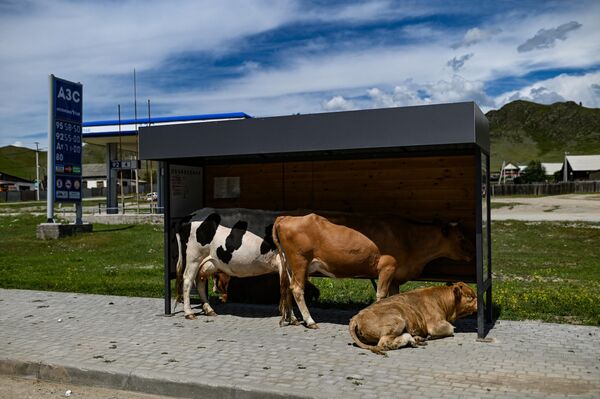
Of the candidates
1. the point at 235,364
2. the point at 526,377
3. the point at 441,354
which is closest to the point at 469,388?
the point at 526,377

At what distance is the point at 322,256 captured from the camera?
9164mm

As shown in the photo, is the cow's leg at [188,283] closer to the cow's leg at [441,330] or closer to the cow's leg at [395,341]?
the cow's leg at [395,341]

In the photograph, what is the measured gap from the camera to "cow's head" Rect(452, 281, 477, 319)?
8.59 m

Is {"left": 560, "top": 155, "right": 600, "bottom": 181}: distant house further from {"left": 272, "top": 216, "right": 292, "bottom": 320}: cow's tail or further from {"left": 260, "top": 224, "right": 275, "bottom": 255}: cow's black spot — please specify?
{"left": 272, "top": 216, "right": 292, "bottom": 320}: cow's tail

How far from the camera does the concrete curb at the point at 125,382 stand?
6254 millimetres

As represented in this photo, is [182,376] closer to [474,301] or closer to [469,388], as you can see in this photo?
[469,388]

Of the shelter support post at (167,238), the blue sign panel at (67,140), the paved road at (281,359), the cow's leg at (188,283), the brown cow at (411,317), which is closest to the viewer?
the paved road at (281,359)

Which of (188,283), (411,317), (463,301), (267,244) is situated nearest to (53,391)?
(188,283)

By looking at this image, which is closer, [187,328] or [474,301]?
[474,301]

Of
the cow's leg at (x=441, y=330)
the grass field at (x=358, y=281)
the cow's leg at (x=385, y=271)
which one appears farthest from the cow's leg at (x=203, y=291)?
the cow's leg at (x=441, y=330)

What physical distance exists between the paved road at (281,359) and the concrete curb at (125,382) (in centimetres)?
1

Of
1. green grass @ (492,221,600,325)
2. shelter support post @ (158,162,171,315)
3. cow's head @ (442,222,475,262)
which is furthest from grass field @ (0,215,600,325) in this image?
shelter support post @ (158,162,171,315)

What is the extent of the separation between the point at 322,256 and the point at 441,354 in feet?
7.93

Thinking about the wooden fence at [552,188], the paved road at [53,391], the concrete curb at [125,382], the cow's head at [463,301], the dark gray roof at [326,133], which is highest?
the dark gray roof at [326,133]
